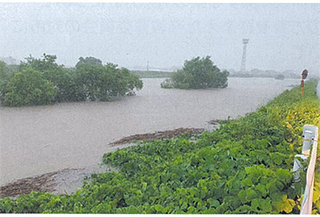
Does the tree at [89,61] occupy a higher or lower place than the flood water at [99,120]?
higher

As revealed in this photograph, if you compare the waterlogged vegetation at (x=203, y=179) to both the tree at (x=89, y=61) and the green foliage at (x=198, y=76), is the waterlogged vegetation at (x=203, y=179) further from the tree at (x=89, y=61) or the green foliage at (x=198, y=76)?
the tree at (x=89, y=61)

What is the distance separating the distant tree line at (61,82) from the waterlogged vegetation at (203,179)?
1.32 feet

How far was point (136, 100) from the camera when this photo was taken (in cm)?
230

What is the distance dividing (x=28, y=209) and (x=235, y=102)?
151 cm

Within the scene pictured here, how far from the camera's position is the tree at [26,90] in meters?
2.11

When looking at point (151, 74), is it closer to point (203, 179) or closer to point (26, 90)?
point (26, 90)

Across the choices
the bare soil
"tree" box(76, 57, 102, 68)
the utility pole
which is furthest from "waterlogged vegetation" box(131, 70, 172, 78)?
the utility pole

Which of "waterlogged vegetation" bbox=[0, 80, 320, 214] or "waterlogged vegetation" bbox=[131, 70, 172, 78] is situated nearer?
"waterlogged vegetation" bbox=[0, 80, 320, 214]

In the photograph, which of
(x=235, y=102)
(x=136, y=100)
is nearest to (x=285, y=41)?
(x=235, y=102)

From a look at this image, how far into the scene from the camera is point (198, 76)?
239cm

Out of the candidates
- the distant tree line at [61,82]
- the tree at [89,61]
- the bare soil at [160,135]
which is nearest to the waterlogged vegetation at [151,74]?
the distant tree line at [61,82]

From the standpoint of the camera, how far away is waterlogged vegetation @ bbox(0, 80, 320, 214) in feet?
4.43

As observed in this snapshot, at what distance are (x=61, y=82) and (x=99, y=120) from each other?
0.34m

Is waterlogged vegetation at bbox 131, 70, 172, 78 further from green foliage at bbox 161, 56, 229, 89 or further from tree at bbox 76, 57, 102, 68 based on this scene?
tree at bbox 76, 57, 102, 68
